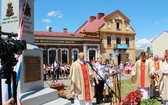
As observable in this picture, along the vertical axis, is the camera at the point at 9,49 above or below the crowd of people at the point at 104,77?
above

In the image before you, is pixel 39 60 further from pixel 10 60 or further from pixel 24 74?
pixel 10 60

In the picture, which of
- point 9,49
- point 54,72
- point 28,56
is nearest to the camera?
point 9,49

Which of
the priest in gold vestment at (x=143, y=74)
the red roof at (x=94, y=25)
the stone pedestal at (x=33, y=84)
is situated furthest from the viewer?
the red roof at (x=94, y=25)

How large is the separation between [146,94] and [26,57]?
15.7 ft

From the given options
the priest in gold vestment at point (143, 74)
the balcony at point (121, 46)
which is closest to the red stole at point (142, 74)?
the priest in gold vestment at point (143, 74)

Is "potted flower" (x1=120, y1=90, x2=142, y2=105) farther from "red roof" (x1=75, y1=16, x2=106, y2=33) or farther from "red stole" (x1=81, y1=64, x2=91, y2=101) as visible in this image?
"red roof" (x1=75, y1=16, x2=106, y2=33)

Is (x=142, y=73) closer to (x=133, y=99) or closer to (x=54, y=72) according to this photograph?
(x=133, y=99)

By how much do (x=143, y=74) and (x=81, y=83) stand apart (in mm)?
3235

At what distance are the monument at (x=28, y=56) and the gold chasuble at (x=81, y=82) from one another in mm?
678

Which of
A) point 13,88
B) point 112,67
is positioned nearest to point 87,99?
point 112,67

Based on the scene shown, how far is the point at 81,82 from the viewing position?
7.30 metres

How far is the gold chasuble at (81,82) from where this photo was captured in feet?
23.7

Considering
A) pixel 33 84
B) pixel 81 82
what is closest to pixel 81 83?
pixel 81 82

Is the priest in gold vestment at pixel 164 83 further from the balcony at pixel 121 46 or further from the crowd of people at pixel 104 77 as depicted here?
the balcony at pixel 121 46
